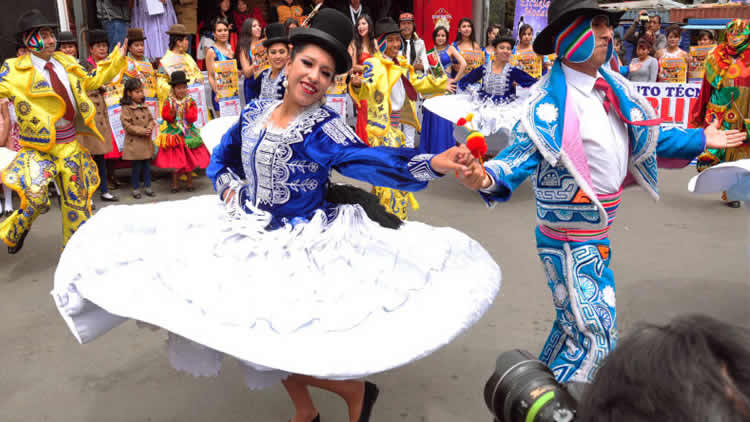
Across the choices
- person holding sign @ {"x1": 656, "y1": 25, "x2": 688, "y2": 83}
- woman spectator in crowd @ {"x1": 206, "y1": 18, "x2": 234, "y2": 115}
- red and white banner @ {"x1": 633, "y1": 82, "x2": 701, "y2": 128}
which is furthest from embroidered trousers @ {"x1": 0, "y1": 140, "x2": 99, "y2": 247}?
person holding sign @ {"x1": 656, "y1": 25, "x2": 688, "y2": 83}

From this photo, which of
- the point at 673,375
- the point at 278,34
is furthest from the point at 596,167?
the point at 278,34

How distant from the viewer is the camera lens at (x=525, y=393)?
3.98 ft

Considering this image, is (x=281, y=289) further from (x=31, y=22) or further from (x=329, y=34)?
(x=31, y=22)

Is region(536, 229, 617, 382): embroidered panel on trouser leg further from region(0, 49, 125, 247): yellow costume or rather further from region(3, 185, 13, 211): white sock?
region(3, 185, 13, 211): white sock

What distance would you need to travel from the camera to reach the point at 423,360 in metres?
3.76

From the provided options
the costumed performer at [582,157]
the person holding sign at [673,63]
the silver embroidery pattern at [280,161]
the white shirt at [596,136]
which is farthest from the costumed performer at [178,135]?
the person holding sign at [673,63]

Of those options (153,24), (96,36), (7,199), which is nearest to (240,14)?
(153,24)

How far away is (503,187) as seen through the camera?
8.36 feet

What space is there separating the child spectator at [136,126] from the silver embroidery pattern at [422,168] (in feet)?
19.4

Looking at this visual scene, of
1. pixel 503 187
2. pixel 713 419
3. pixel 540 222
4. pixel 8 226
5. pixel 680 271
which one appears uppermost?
pixel 713 419

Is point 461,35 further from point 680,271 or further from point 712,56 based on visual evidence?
point 680,271

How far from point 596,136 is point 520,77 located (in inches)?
184

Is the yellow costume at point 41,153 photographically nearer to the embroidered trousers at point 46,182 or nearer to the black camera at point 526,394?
the embroidered trousers at point 46,182

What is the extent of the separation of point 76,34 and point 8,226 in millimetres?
4776
